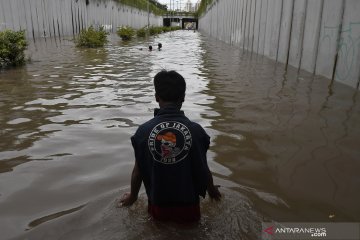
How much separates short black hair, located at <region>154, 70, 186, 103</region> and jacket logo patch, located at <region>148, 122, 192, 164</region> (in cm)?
20

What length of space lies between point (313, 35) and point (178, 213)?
10169mm

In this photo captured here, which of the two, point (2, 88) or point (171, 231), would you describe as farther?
point (2, 88)

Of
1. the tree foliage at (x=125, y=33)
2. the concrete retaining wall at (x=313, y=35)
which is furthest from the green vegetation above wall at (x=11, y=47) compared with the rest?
the tree foliage at (x=125, y=33)

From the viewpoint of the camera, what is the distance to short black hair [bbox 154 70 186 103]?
2.48 m

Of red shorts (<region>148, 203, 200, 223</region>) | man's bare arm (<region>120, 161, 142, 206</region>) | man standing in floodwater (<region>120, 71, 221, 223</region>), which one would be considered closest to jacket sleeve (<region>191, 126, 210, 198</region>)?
man standing in floodwater (<region>120, 71, 221, 223</region>)

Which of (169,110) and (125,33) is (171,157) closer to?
(169,110)

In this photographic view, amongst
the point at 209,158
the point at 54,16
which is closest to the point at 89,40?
the point at 54,16

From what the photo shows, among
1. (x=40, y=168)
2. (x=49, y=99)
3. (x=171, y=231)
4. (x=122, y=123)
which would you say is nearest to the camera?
(x=171, y=231)

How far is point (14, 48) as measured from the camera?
12.0 meters

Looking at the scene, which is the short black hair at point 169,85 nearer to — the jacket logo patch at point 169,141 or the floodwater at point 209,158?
the jacket logo patch at point 169,141

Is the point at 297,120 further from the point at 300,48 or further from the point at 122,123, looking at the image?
the point at 300,48

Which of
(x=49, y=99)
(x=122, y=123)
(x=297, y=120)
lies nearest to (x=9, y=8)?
(x=49, y=99)

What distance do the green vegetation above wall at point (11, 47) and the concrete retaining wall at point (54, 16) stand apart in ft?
9.37

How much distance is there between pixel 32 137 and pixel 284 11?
12.4 m
